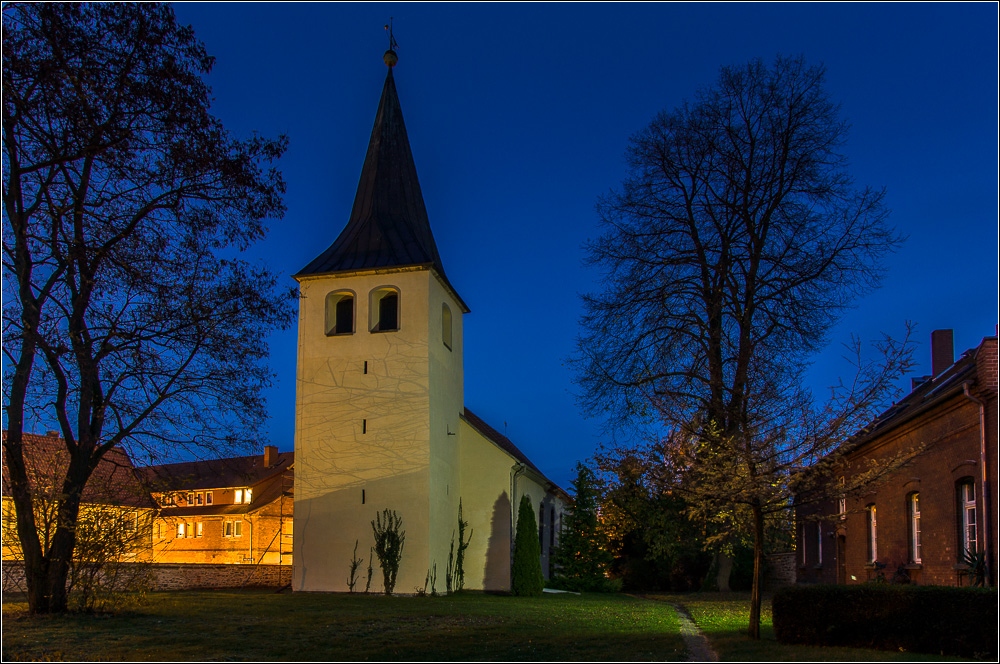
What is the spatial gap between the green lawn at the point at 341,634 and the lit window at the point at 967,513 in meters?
5.42

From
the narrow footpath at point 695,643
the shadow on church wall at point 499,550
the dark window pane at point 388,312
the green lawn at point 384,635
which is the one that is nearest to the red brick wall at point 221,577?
the shadow on church wall at point 499,550

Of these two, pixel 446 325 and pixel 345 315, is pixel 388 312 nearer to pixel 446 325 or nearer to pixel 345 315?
pixel 345 315

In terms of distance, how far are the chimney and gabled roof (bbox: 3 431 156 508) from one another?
69.2 feet

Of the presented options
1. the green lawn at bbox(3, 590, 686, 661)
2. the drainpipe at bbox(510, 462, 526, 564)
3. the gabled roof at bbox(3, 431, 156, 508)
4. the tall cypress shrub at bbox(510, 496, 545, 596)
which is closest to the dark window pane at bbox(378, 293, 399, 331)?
the drainpipe at bbox(510, 462, 526, 564)

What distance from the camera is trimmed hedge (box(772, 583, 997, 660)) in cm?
987

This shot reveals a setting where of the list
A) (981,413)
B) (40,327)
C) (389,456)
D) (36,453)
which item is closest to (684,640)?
(981,413)

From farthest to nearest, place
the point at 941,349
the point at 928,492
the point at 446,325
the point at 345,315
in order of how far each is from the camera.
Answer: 1. the point at 446,325
2. the point at 345,315
3. the point at 941,349
4. the point at 928,492

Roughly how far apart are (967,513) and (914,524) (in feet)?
10.4

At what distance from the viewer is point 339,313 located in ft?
90.2

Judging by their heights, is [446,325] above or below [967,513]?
above

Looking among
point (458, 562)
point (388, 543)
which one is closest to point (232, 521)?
point (458, 562)

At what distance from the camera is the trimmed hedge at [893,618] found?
388 inches

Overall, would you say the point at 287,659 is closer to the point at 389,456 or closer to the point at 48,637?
the point at 48,637

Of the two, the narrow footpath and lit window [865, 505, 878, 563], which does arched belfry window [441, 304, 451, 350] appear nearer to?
lit window [865, 505, 878, 563]
